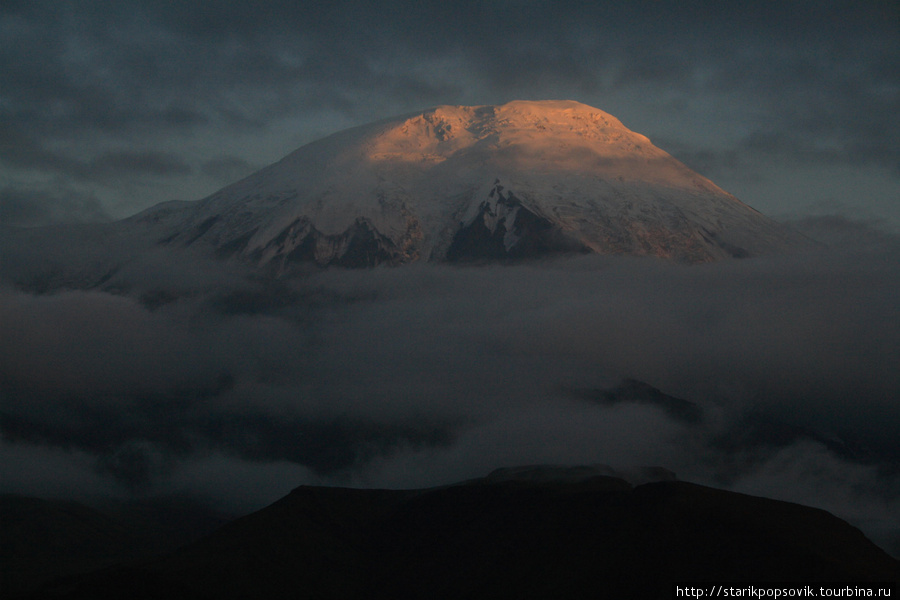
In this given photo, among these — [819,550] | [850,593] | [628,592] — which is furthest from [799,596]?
[628,592]

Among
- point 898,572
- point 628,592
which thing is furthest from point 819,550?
point 628,592

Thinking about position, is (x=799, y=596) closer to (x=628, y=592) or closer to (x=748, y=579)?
(x=748, y=579)

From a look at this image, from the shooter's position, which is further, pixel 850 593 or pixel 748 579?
pixel 748 579

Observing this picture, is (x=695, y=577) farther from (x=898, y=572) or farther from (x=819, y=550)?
(x=898, y=572)

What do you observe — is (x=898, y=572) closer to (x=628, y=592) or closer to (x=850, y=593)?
(x=850, y=593)

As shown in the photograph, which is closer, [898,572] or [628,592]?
[898,572]

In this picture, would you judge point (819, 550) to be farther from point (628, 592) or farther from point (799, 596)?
point (628, 592)
